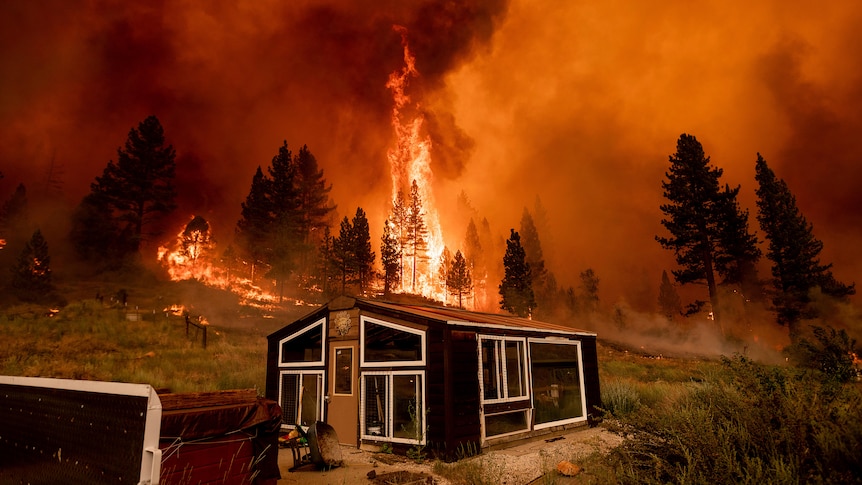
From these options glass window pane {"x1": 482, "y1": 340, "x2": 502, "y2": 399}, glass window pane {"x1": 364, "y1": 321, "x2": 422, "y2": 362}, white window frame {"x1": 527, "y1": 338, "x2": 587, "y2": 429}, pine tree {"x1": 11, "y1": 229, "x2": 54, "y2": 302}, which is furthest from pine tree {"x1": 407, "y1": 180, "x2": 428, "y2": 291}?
white window frame {"x1": 527, "y1": 338, "x2": 587, "y2": 429}

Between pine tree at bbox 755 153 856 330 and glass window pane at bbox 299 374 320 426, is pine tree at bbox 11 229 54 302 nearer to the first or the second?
glass window pane at bbox 299 374 320 426

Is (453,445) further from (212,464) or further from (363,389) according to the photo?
(212,464)

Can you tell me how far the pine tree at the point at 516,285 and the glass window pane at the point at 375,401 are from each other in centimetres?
4439

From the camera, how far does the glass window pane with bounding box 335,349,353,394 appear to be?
12.8m

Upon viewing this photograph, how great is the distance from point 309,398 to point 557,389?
8.98m

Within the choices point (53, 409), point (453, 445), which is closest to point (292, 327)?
point (453, 445)

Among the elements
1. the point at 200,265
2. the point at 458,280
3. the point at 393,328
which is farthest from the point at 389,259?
the point at 393,328

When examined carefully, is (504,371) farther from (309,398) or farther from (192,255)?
(192,255)

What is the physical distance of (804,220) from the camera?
37.0 metres

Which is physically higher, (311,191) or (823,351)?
(311,191)

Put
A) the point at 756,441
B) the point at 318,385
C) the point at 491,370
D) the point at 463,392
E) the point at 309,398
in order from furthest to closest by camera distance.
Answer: the point at 491,370, the point at 309,398, the point at 318,385, the point at 463,392, the point at 756,441

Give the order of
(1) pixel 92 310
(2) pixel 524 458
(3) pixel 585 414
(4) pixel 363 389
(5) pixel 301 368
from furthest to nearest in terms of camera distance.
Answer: (1) pixel 92 310 → (3) pixel 585 414 → (5) pixel 301 368 → (4) pixel 363 389 → (2) pixel 524 458

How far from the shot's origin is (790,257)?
36.1m

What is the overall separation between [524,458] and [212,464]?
7882 mm
